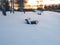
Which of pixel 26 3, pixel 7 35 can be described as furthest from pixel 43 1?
pixel 7 35

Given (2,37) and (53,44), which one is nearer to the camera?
(53,44)

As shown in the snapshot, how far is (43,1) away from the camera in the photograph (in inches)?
1997

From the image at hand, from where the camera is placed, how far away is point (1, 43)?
7.27 metres

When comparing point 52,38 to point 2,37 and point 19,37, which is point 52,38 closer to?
point 19,37

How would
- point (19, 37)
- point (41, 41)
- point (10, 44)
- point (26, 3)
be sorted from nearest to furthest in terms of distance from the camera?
point (10, 44)
point (41, 41)
point (19, 37)
point (26, 3)

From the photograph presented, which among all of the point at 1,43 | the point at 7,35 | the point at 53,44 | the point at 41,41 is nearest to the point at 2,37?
the point at 7,35

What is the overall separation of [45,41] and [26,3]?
40430mm

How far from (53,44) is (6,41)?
173cm

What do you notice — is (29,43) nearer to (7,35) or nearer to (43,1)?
(7,35)

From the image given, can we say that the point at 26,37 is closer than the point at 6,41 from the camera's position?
No

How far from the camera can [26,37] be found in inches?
334

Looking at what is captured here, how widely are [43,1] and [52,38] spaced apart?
1681 inches

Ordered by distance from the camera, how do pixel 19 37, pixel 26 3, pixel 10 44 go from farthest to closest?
1. pixel 26 3
2. pixel 19 37
3. pixel 10 44

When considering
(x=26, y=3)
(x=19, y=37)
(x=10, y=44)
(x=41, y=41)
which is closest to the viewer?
(x=10, y=44)
